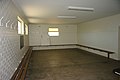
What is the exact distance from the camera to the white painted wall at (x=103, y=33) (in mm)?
5703

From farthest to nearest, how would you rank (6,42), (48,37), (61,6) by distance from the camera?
(48,37) → (61,6) → (6,42)

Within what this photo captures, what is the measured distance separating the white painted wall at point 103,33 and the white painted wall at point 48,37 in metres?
1.46

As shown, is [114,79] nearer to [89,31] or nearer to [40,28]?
[89,31]

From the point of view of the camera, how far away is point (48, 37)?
397 inches

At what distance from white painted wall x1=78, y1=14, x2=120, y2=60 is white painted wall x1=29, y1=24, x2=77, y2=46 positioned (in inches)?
57.3

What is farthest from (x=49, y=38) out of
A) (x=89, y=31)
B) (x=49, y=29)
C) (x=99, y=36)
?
(x=99, y=36)

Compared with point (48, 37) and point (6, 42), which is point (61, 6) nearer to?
point (6, 42)

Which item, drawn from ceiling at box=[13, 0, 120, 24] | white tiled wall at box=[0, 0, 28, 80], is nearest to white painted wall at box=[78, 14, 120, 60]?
ceiling at box=[13, 0, 120, 24]

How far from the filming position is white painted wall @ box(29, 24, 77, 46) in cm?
979

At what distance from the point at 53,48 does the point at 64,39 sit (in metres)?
1.36

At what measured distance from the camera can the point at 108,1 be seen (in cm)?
321

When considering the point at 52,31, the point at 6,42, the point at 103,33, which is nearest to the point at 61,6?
the point at 6,42

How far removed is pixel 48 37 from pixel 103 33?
5057 mm

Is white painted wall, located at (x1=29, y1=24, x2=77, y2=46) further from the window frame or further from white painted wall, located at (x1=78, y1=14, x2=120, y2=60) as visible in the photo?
white painted wall, located at (x1=78, y1=14, x2=120, y2=60)
